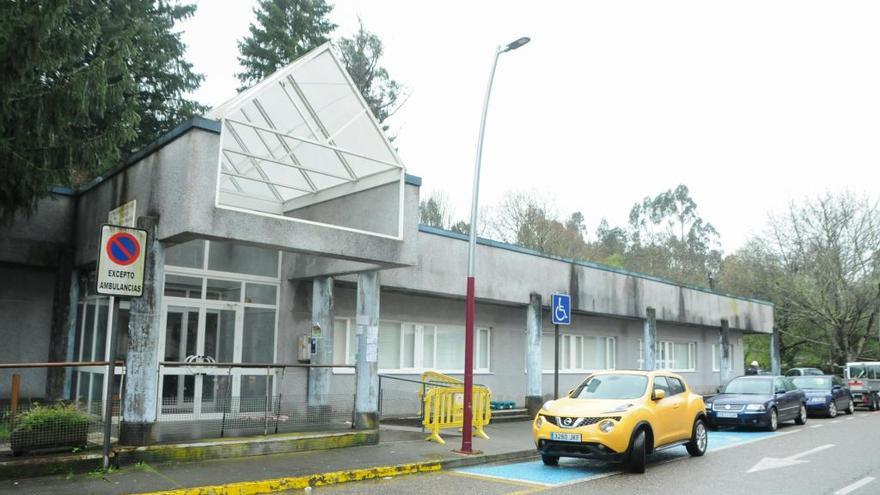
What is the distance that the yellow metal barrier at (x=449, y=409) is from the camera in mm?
13109

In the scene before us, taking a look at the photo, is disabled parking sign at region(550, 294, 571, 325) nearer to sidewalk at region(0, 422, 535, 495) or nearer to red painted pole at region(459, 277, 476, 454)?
sidewalk at region(0, 422, 535, 495)

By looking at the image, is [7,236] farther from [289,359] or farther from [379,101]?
[379,101]

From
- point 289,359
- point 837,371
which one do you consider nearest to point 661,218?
point 837,371

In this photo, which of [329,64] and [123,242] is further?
Answer: [329,64]

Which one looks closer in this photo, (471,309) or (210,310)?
(471,309)

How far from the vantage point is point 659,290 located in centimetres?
2572

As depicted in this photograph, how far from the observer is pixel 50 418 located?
30.6 feet

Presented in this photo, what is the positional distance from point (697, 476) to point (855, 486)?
6.86 feet

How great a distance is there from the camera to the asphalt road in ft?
30.6

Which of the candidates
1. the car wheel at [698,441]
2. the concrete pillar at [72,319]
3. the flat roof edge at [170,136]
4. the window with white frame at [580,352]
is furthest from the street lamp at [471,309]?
the window with white frame at [580,352]

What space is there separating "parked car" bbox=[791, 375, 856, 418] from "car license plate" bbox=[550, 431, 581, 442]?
47.7 ft

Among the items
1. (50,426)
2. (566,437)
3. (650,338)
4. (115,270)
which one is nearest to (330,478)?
(566,437)

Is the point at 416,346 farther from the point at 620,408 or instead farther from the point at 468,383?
the point at 620,408

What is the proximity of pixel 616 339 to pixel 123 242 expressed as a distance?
66.1 feet
